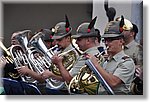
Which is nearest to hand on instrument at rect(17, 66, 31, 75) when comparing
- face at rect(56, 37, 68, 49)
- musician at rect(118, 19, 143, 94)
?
face at rect(56, 37, 68, 49)

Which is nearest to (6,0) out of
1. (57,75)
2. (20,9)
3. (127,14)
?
(20,9)

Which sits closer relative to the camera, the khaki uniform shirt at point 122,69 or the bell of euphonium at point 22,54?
the khaki uniform shirt at point 122,69

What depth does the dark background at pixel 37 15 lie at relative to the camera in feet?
19.9

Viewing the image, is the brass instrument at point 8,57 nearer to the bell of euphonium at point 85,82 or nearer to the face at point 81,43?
the bell of euphonium at point 85,82

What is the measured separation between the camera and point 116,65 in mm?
6070

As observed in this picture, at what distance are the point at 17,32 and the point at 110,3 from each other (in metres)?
1.24

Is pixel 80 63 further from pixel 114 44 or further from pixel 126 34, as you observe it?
pixel 126 34

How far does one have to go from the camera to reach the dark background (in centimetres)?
607

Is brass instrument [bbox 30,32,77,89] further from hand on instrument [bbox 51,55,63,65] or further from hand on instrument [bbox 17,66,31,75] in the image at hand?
hand on instrument [bbox 17,66,31,75]

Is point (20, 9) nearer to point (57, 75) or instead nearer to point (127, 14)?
point (57, 75)

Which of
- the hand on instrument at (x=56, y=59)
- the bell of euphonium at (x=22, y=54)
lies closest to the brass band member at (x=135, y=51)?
the hand on instrument at (x=56, y=59)

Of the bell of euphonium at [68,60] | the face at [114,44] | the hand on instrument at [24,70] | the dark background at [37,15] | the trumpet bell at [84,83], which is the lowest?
the trumpet bell at [84,83]

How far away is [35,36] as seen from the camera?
20.1ft

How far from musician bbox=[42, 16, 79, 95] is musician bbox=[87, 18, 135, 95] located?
0.32m
